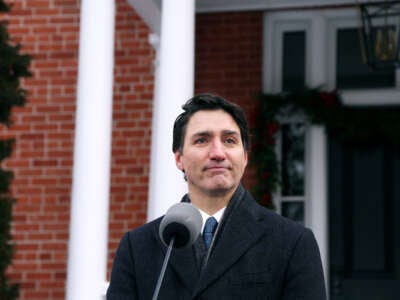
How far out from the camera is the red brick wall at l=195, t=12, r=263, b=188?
841 cm

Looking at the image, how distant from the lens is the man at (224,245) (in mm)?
2566

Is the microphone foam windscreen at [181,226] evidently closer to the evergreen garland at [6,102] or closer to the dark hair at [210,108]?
the dark hair at [210,108]

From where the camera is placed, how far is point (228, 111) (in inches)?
105

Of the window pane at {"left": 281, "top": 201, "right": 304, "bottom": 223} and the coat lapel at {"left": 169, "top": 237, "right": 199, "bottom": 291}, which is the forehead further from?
the window pane at {"left": 281, "top": 201, "right": 304, "bottom": 223}

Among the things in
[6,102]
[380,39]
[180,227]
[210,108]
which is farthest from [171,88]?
[180,227]

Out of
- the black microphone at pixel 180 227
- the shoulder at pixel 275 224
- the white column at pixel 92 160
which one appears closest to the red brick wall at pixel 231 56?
the white column at pixel 92 160

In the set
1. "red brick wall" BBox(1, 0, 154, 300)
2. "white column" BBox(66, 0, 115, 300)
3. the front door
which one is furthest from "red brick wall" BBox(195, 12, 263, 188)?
"white column" BBox(66, 0, 115, 300)

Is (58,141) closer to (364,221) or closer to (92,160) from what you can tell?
(92,160)

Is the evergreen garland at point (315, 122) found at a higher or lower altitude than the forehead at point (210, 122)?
higher

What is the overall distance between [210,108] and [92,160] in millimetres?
4019

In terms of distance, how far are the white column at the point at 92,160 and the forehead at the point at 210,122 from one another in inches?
156

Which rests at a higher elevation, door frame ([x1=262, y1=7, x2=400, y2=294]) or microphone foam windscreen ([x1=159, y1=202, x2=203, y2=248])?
door frame ([x1=262, y1=7, x2=400, y2=294])

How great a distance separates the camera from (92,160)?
659 cm

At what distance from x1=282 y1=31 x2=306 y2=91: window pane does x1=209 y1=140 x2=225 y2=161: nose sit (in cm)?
586
